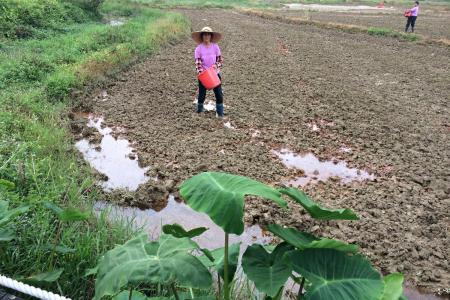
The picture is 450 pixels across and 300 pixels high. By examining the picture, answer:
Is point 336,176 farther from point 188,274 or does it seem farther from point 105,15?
point 105,15

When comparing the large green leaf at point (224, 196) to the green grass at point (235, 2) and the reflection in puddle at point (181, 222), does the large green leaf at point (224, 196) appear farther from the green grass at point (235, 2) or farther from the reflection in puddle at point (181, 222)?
the green grass at point (235, 2)

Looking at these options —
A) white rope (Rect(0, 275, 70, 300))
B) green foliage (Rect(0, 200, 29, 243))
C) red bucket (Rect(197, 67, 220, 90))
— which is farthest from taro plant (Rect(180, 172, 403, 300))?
red bucket (Rect(197, 67, 220, 90))

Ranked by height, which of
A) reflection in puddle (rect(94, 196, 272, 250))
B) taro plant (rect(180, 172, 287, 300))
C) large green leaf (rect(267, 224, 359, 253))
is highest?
taro plant (rect(180, 172, 287, 300))

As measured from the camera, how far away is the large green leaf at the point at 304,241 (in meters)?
1.81

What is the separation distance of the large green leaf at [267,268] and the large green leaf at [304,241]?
0.09m

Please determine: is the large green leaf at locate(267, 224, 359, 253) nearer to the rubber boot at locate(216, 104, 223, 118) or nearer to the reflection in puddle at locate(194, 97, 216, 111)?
the rubber boot at locate(216, 104, 223, 118)

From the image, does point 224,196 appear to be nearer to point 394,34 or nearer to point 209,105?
point 209,105

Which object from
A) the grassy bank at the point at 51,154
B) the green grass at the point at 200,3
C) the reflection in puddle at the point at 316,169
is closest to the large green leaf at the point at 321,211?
the grassy bank at the point at 51,154

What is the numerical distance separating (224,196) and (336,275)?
59cm

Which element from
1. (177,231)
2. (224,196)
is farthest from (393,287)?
(177,231)

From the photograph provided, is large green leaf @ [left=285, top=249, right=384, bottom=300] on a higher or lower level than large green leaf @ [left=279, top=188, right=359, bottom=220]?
lower

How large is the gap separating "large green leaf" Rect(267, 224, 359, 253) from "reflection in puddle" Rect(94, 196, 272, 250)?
2.06 m

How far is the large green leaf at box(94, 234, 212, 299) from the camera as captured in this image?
1.73m

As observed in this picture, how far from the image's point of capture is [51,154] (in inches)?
194
